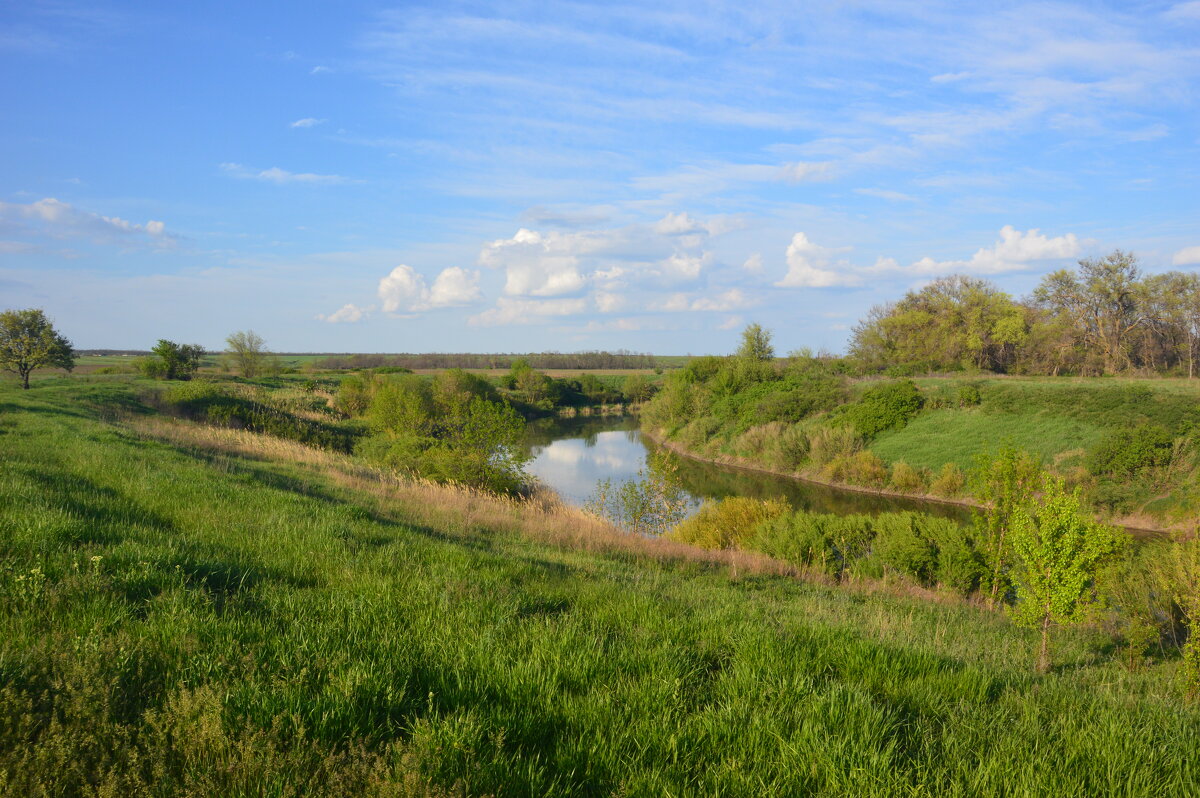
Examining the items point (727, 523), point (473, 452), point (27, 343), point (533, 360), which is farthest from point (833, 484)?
Result: point (533, 360)

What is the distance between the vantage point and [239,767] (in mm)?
2355

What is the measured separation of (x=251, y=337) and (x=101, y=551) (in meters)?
68.5

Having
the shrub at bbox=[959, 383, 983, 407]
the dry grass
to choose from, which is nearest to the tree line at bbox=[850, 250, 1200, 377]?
the shrub at bbox=[959, 383, 983, 407]

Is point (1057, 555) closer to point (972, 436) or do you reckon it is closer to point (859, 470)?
point (859, 470)

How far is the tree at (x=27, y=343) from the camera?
100 ft

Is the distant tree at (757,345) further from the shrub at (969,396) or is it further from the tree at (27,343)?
the tree at (27,343)

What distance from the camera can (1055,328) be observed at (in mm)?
59750

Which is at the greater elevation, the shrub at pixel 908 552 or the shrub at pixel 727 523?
the shrub at pixel 908 552

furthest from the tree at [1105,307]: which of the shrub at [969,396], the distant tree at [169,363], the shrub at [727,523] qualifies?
the distant tree at [169,363]

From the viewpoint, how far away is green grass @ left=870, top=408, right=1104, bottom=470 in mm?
37188

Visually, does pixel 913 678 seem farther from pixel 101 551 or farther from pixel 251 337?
pixel 251 337

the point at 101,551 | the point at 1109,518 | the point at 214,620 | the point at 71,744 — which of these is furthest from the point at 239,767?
the point at 1109,518

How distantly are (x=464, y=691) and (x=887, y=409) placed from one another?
165 ft

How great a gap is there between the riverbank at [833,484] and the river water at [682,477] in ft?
1.59
